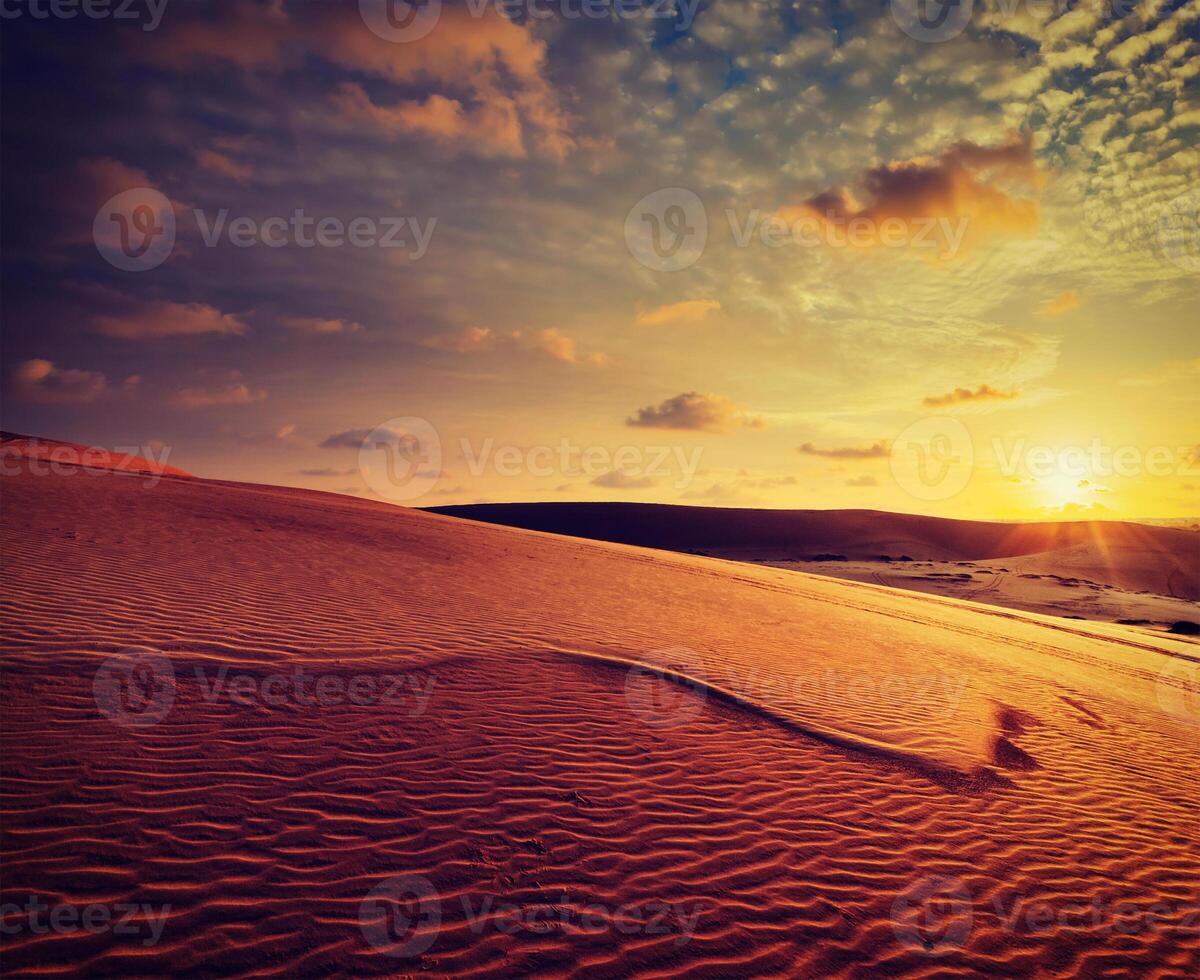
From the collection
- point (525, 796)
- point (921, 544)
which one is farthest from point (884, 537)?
point (525, 796)

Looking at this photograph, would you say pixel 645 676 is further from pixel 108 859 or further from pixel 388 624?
pixel 108 859

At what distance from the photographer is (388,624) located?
33.6 feet

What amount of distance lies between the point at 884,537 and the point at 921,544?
10.7 feet

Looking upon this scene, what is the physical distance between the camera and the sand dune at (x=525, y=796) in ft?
13.7

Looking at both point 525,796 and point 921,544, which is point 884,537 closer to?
point 921,544

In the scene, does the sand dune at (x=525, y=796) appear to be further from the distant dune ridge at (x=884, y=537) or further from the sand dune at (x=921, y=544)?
the distant dune ridge at (x=884, y=537)

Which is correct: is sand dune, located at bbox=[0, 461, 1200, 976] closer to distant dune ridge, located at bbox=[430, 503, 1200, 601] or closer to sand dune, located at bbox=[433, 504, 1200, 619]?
sand dune, located at bbox=[433, 504, 1200, 619]


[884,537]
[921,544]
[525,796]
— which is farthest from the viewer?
[884,537]

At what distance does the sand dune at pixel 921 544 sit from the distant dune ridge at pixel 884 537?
106mm

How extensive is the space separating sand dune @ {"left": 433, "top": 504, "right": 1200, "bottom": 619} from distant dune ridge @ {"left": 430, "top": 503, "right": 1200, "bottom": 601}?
0.35 feet

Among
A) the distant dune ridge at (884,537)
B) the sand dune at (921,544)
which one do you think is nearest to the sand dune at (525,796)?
the sand dune at (921,544)

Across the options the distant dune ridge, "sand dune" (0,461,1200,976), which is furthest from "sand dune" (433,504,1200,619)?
"sand dune" (0,461,1200,976)

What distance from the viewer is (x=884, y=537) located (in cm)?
6078

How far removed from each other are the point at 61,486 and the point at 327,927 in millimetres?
21175
